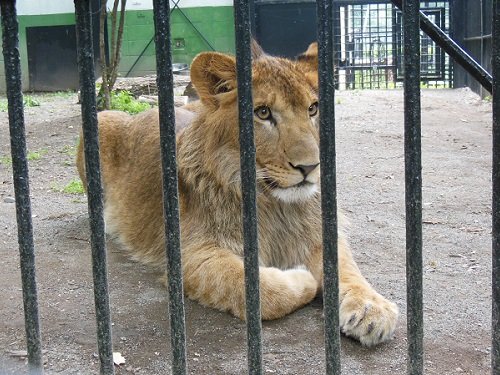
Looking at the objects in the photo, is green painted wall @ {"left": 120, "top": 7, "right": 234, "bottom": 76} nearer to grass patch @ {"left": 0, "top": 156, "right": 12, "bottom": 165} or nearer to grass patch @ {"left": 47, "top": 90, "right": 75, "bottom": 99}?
grass patch @ {"left": 47, "top": 90, "right": 75, "bottom": 99}

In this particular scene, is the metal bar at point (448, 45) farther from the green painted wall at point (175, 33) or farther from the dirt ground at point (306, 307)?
the green painted wall at point (175, 33)

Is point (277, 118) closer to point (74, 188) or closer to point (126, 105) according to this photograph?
point (74, 188)

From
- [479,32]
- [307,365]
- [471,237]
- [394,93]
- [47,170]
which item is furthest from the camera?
[394,93]

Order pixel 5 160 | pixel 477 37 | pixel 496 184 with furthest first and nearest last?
pixel 477 37, pixel 5 160, pixel 496 184

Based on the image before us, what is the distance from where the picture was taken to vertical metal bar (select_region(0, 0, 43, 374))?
6.06ft

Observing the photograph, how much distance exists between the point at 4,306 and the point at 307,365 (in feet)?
4.92

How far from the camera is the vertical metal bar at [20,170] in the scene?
6.06 feet

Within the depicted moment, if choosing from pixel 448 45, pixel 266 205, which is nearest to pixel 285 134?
pixel 266 205

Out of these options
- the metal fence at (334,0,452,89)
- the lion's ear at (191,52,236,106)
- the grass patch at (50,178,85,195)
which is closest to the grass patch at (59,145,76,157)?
the grass patch at (50,178,85,195)

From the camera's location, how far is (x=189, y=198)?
12.3 ft

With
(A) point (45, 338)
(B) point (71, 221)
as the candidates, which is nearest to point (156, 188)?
(B) point (71, 221)

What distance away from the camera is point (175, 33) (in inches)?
758

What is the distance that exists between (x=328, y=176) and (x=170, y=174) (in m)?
0.42

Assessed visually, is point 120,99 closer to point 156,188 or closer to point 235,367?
point 156,188
